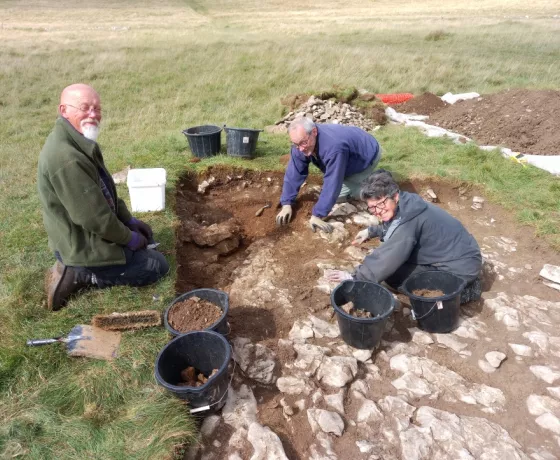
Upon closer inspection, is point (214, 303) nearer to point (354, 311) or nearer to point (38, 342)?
point (354, 311)

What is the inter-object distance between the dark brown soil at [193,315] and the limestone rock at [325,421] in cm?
111

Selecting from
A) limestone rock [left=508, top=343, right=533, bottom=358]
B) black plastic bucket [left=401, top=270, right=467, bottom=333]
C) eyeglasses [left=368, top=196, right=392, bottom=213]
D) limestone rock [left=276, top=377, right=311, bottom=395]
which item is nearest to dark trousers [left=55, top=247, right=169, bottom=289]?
limestone rock [left=276, top=377, right=311, bottom=395]

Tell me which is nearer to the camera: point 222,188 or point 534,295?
point 534,295

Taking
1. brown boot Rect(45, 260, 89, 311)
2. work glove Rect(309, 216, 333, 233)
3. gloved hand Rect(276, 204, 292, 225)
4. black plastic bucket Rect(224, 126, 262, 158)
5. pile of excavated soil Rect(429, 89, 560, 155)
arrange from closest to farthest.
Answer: brown boot Rect(45, 260, 89, 311)
work glove Rect(309, 216, 333, 233)
gloved hand Rect(276, 204, 292, 225)
black plastic bucket Rect(224, 126, 262, 158)
pile of excavated soil Rect(429, 89, 560, 155)

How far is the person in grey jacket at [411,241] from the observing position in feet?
12.6

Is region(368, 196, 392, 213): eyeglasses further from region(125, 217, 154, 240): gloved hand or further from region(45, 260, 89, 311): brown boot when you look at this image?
region(45, 260, 89, 311): brown boot

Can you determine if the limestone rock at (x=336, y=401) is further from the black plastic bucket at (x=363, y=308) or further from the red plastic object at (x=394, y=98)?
the red plastic object at (x=394, y=98)

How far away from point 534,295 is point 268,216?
3649mm

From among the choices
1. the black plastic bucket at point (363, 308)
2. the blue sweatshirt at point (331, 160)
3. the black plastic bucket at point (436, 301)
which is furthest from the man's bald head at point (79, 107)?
the black plastic bucket at point (436, 301)

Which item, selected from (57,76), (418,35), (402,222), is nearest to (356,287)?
(402,222)

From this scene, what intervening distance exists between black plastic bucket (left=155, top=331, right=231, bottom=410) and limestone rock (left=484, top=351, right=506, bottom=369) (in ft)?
7.62

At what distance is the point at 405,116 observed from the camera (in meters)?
10.9

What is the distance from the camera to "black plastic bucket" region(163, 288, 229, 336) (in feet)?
11.4

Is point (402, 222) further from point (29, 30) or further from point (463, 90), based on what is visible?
point (29, 30)
